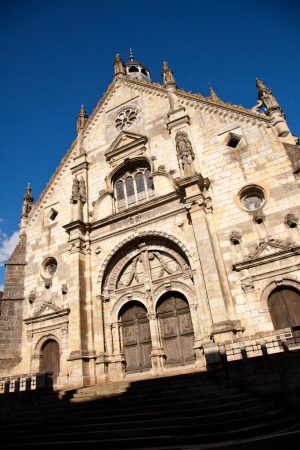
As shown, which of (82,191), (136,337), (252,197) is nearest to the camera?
(252,197)

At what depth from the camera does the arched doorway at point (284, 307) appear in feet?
37.0

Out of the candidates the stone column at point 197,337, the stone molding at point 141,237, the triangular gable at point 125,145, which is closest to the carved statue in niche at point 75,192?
the triangular gable at point 125,145

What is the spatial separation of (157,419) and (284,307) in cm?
628

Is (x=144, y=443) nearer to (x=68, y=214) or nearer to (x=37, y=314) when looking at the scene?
(x=37, y=314)

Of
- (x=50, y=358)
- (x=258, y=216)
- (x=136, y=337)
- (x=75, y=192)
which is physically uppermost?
(x=75, y=192)

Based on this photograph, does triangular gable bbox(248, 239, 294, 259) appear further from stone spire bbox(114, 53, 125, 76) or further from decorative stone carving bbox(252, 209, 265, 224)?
stone spire bbox(114, 53, 125, 76)

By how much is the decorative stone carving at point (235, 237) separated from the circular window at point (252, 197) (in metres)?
1.27

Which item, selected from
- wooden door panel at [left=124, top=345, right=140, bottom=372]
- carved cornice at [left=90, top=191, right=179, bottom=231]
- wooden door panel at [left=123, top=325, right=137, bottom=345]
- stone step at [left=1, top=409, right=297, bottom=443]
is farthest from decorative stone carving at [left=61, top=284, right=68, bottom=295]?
stone step at [left=1, top=409, right=297, bottom=443]

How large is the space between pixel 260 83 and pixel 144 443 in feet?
52.2

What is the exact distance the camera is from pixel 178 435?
6793 millimetres

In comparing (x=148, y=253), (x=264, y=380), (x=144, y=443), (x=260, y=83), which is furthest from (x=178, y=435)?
(x=260, y=83)

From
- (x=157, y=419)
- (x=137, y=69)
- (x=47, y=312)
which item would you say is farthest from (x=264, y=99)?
(x=137, y=69)

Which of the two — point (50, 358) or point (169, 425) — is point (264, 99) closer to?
point (169, 425)

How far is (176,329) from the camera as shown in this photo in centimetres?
1383
